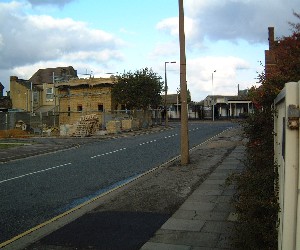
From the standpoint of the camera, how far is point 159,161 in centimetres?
1692

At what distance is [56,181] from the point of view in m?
12.3

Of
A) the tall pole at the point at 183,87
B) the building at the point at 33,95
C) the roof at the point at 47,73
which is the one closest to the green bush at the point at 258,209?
the tall pole at the point at 183,87

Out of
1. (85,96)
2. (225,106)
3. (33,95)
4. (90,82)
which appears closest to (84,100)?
(85,96)

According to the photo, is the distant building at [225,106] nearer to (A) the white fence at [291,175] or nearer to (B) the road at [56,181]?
(B) the road at [56,181]

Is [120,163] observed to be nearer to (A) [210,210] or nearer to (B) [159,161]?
(B) [159,161]

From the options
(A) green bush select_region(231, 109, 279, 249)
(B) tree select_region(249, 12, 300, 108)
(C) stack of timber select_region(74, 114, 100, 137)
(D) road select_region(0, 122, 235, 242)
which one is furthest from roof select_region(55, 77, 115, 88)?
(A) green bush select_region(231, 109, 279, 249)

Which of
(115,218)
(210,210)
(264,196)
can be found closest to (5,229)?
(115,218)

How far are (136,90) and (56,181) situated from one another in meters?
36.2

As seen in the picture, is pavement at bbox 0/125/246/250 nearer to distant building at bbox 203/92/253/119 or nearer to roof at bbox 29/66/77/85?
distant building at bbox 203/92/253/119

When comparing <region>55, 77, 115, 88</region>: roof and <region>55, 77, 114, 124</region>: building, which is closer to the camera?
<region>55, 77, 115, 88</region>: roof

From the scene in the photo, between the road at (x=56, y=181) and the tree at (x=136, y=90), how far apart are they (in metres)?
27.5

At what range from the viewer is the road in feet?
27.1

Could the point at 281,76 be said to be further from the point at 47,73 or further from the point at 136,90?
the point at 47,73

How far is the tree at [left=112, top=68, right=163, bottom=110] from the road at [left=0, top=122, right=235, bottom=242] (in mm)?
27525
